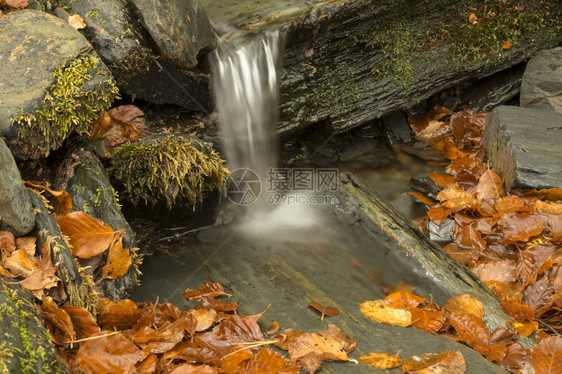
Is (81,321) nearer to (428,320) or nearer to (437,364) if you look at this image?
(437,364)

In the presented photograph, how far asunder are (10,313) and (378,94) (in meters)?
4.47

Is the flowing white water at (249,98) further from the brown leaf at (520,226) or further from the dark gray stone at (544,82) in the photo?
the dark gray stone at (544,82)

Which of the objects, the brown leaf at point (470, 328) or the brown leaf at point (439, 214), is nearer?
the brown leaf at point (470, 328)

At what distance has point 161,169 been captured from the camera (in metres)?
3.58

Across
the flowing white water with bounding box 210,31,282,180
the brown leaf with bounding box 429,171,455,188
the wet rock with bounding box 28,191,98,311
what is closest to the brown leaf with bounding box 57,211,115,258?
the wet rock with bounding box 28,191,98,311

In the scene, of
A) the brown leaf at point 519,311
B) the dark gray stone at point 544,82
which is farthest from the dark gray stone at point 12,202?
the dark gray stone at point 544,82

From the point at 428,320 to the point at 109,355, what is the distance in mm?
1789

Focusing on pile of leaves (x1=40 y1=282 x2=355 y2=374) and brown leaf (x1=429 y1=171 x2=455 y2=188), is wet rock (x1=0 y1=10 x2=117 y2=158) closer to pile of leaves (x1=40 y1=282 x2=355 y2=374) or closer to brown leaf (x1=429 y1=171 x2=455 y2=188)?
pile of leaves (x1=40 y1=282 x2=355 y2=374)

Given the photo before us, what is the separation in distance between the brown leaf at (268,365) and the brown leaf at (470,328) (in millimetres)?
1135

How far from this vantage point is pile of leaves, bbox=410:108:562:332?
345 centimetres

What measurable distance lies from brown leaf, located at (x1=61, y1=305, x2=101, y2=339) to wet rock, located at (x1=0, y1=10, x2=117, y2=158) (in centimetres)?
101

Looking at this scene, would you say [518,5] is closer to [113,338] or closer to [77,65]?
[77,65]

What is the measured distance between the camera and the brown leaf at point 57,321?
219cm

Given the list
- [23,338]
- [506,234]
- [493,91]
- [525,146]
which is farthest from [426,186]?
[23,338]
